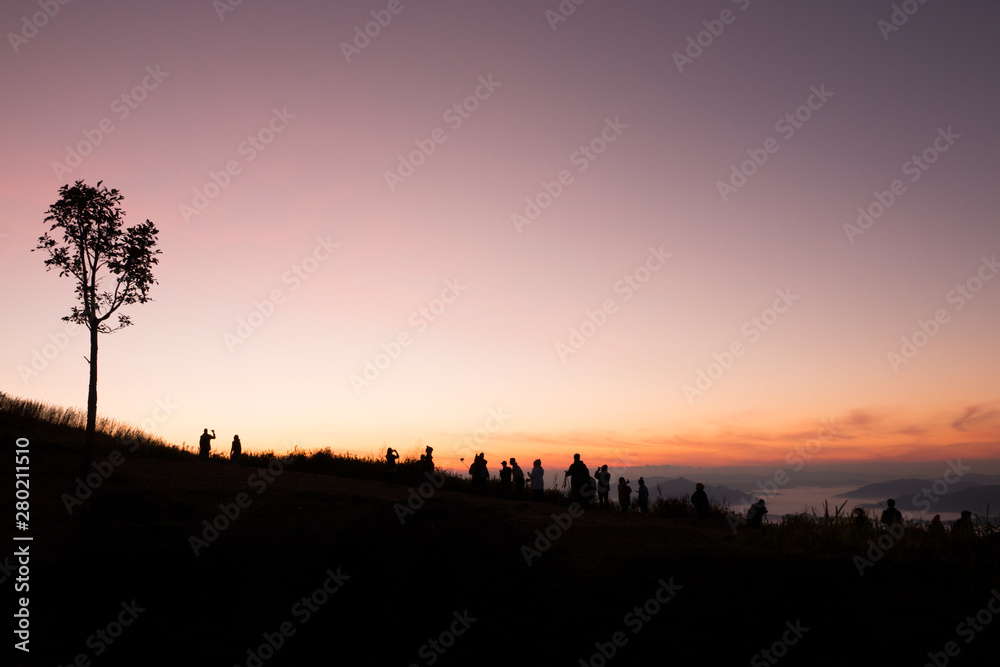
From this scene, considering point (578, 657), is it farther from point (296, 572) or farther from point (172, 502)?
point (172, 502)

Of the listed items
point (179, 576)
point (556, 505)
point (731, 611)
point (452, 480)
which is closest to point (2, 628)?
point (179, 576)

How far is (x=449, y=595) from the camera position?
12727 millimetres

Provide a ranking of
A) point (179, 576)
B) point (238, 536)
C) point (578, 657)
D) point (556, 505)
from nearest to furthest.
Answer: point (578, 657) < point (179, 576) < point (238, 536) < point (556, 505)

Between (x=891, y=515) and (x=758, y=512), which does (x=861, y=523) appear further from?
(x=758, y=512)

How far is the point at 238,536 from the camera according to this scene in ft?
52.3

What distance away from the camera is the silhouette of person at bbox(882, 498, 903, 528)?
19030 millimetres

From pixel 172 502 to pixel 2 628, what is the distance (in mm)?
8437

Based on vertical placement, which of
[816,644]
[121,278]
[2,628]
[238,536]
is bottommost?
[816,644]

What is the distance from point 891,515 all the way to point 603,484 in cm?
1071

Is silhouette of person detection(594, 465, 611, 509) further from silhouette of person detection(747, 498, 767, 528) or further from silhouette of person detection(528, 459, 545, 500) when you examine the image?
silhouette of person detection(747, 498, 767, 528)

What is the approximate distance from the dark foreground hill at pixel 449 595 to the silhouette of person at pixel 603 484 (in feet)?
29.0

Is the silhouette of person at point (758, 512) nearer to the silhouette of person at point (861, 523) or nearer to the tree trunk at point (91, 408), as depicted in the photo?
the silhouette of person at point (861, 523)

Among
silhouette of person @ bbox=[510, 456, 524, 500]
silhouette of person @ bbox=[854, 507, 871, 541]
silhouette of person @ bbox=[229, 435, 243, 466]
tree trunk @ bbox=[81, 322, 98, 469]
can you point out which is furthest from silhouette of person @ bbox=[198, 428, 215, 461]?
silhouette of person @ bbox=[854, 507, 871, 541]

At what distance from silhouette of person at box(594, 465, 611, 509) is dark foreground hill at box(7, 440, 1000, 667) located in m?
8.85
